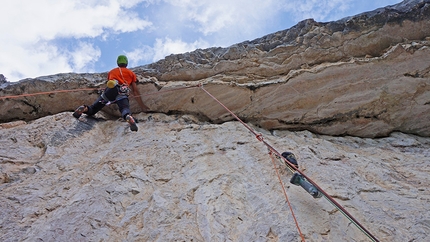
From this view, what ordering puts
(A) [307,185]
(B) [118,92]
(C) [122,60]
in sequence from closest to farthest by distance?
(A) [307,185]
(B) [118,92]
(C) [122,60]

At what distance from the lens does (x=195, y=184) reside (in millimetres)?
3988

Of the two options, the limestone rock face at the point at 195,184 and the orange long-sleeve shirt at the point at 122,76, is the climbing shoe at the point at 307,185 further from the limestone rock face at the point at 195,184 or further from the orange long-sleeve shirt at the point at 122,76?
the orange long-sleeve shirt at the point at 122,76

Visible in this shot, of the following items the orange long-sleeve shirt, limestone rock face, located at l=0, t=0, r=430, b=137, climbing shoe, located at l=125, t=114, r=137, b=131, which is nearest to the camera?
climbing shoe, located at l=125, t=114, r=137, b=131

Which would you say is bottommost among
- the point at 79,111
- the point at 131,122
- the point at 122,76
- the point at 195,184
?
the point at 195,184

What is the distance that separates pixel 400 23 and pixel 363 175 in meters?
2.89

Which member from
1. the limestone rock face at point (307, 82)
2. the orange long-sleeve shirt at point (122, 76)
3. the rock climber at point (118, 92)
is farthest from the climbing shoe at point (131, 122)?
the limestone rock face at point (307, 82)

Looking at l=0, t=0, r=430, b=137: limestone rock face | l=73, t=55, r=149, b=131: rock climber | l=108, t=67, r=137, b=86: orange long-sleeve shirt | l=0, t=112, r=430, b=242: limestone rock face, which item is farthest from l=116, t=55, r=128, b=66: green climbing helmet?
l=0, t=112, r=430, b=242: limestone rock face

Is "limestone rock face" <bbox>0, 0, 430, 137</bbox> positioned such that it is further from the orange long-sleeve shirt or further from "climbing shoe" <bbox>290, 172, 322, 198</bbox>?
"climbing shoe" <bbox>290, 172, 322, 198</bbox>

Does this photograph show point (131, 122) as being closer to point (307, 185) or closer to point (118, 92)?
point (118, 92)

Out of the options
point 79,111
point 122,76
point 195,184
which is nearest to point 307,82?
point 195,184

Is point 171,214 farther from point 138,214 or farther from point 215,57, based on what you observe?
point 215,57

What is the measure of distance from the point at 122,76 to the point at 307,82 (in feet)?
10.6

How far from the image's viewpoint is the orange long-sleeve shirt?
5.57 meters

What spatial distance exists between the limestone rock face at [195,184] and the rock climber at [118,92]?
0.76 ft
